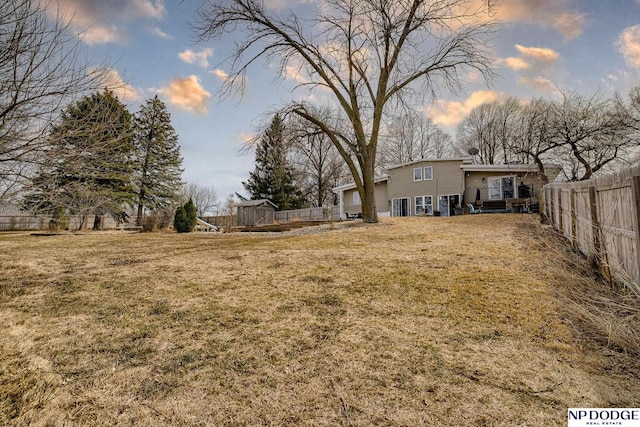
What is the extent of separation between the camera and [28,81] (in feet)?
10.9

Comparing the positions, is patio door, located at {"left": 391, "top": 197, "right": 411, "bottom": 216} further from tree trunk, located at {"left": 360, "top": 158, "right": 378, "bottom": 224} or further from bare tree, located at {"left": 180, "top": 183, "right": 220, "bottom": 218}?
bare tree, located at {"left": 180, "top": 183, "right": 220, "bottom": 218}

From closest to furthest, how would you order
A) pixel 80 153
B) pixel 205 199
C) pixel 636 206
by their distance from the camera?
1. pixel 636 206
2. pixel 80 153
3. pixel 205 199

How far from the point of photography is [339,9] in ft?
37.8

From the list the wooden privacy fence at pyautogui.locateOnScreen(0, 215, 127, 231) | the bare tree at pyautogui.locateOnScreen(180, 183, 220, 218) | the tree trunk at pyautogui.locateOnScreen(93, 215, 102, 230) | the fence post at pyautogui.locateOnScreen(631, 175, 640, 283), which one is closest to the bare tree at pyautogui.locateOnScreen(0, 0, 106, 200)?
the fence post at pyautogui.locateOnScreen(631, 175, 640, 283)

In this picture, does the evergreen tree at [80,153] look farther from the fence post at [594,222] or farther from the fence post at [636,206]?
the fence post at [594,222]

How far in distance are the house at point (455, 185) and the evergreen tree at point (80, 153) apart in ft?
54.4

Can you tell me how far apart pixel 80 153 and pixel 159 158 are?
24.0m

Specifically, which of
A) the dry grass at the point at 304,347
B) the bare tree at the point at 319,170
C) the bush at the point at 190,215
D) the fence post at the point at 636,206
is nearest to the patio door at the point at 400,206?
the bare tree at the point at 319,170

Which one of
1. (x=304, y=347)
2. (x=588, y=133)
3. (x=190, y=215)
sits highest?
(x=588, y=133)

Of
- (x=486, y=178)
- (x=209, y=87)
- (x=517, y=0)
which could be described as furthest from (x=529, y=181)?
(x=209, y=87)

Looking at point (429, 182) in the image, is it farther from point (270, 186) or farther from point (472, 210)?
point (270, 186)

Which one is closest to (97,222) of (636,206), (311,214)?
(311,214)

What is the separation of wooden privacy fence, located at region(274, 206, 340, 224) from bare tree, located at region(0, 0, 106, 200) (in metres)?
18.8

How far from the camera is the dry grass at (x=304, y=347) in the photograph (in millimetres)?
1915
